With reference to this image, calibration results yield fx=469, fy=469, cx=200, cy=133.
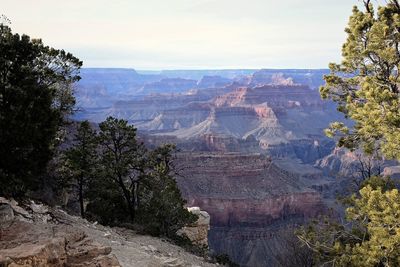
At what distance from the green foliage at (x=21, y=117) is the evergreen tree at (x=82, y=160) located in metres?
6.61

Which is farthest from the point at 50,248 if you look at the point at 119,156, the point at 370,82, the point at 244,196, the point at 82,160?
the point at 244,196

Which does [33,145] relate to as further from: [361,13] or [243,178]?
[243,178]

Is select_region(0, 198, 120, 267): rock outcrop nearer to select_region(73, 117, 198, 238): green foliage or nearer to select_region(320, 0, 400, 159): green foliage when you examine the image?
select_region(320, 0, 400, 159): green foliage

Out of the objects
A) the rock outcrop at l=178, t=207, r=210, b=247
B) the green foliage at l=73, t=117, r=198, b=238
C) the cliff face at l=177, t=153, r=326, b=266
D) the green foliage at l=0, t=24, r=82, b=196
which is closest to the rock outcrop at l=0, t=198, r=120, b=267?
the green foliage at l=0, t=24, r=82, b=196

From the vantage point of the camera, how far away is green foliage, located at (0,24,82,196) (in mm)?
17656

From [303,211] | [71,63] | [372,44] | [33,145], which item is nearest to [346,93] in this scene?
[372,44]

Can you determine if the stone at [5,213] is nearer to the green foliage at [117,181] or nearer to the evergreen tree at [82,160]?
the evergreen tree at [82,160]

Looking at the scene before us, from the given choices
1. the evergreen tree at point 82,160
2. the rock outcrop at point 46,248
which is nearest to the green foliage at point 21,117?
the rock outcrop at point 46,248

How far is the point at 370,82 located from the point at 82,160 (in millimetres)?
18186

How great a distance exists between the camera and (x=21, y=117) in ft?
59.0

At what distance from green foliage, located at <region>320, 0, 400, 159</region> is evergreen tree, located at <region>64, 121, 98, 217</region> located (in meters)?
15.8

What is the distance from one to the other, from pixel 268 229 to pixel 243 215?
572 cm

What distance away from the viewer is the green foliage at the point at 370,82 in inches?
529

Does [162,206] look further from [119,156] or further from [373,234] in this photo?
[373,234]
